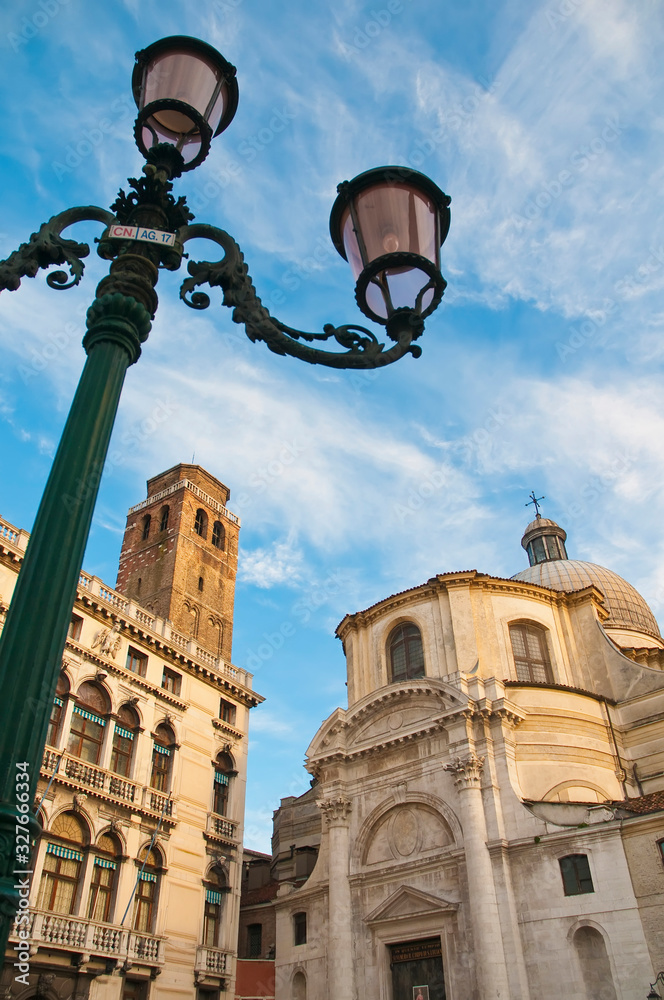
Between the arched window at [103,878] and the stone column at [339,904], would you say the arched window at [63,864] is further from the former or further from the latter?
the stone column at [339,904]

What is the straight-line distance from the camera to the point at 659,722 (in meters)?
26.6

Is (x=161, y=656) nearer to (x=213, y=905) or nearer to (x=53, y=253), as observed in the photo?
(x=213, y=905)

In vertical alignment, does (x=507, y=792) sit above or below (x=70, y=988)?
above

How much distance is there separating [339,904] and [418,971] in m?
3.40

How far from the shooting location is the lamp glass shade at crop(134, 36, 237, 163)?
5.72 m

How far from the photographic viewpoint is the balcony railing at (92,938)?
786 inches

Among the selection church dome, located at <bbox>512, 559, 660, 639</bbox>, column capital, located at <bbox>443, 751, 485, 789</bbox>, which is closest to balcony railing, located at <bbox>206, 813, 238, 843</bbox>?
column capital, located at <bbox>443, 751, 485, 789</bbox>

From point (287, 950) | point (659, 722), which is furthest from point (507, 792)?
point (287, 950)

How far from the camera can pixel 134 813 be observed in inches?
950

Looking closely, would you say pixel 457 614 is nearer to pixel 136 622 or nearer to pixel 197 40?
pixel 136 622

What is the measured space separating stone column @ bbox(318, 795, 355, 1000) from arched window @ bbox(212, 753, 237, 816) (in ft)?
12.2

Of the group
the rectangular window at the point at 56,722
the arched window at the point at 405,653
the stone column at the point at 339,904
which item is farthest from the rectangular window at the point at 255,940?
the rectangular window at the point at 56,722

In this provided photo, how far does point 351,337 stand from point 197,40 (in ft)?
8.12

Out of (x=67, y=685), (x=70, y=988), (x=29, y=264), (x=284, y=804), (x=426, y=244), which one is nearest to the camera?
(x=29, y=264)
